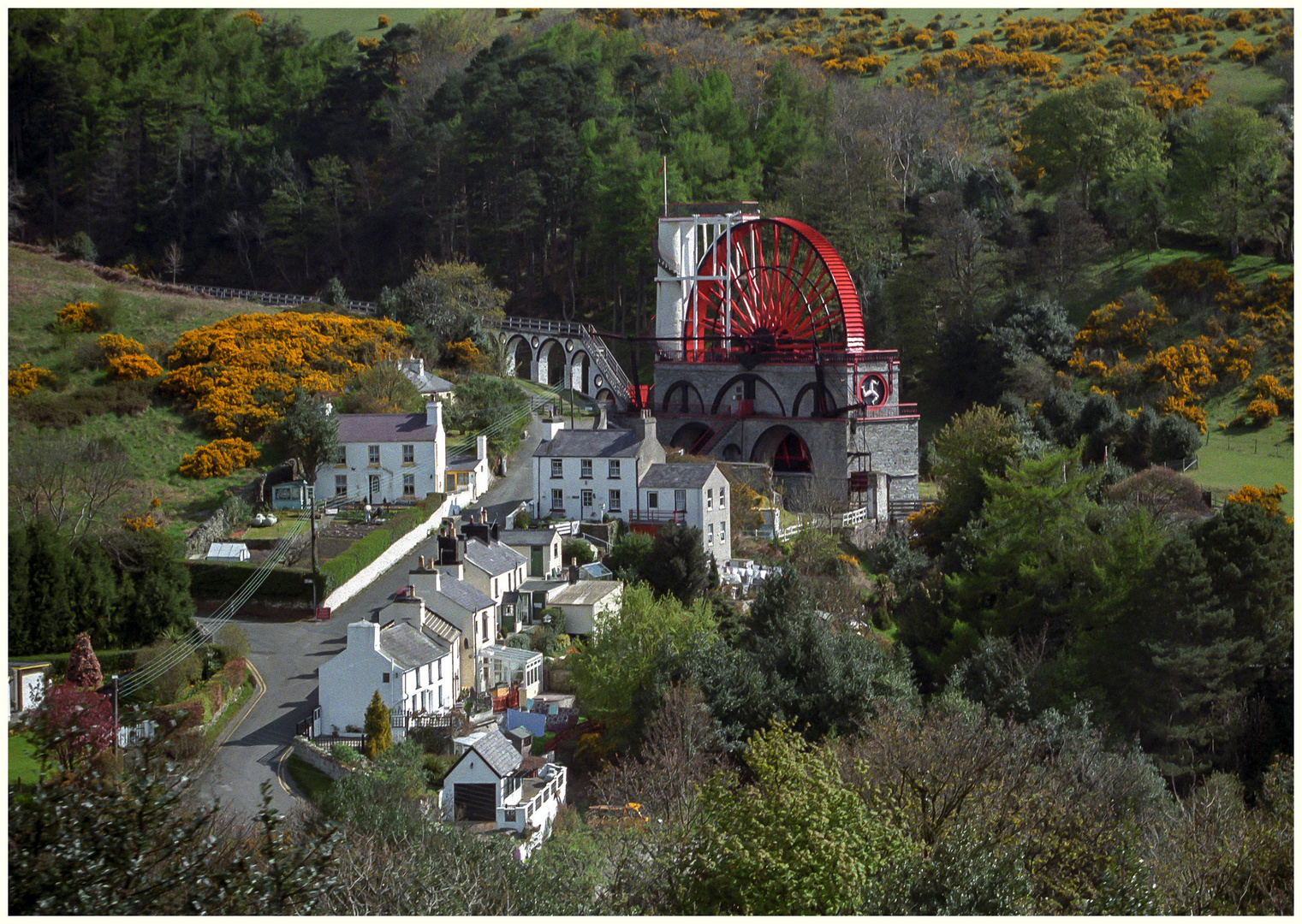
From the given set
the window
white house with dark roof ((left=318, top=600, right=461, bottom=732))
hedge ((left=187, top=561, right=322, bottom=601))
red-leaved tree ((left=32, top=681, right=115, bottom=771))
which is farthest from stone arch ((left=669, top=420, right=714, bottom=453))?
red-leaved tree ((left=32, top=681, right=115, bottom=771))

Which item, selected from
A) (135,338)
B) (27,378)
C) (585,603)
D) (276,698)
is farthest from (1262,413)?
A: (27,378)

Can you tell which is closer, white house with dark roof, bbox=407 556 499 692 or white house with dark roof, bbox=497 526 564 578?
white house with dark roof, bbox=407 556 499 692

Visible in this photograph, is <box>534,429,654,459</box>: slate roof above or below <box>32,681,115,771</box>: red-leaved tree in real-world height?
→ above

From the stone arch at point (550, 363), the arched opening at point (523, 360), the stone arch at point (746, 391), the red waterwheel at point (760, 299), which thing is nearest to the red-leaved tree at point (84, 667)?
the red waterwheel at point (760, 299)

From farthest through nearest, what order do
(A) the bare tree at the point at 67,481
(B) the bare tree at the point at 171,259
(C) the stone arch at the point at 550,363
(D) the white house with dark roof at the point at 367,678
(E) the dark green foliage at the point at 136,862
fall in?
(B) the bare tree at the point at 171,259, (C) the stone arch at the point at 550,363, (A) the bare tree at the point at 67,481, (D) the white house with dark roof at the point at 367,678, (E) the dark green foliage at the point at 136,862

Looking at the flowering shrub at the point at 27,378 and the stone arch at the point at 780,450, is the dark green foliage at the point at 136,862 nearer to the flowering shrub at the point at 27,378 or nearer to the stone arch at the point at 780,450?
the stone arch at the point at 780,450

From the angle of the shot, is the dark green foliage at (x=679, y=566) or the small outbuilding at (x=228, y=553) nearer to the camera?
the dark green foliage at (x=679, y=566)

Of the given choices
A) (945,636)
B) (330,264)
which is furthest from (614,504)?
(330,264)

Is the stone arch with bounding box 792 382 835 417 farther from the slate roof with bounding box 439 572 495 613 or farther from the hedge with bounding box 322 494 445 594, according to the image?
the slate roof with bounding box 439 572 495 613

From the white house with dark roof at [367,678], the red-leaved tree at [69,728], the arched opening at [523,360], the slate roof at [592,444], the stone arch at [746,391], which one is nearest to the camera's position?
the red-leaved tree at [69,728]
